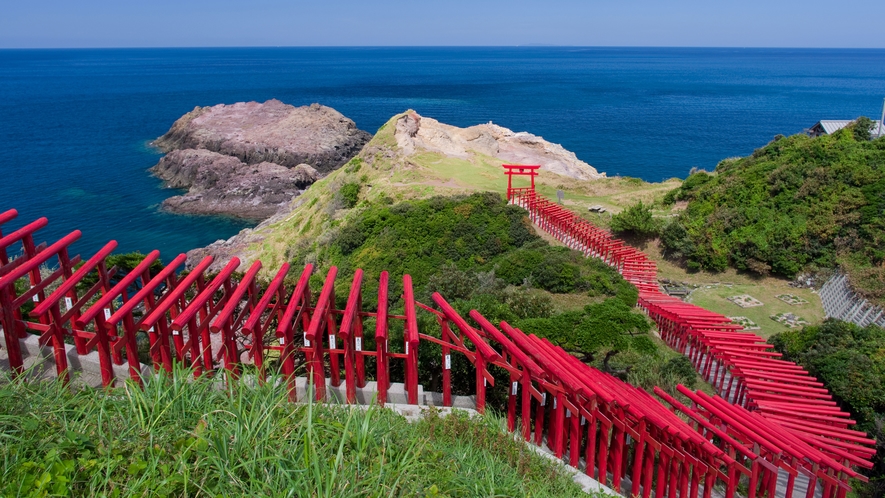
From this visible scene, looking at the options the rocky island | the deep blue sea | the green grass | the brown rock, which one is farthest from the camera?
the brown rock

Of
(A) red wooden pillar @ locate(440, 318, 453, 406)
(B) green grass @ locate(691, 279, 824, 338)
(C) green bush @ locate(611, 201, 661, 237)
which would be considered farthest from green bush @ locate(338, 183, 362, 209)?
A: (A) red wooden pillar @ locate(440, 318, 453, 406)

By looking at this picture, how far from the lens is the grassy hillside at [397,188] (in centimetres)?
3203

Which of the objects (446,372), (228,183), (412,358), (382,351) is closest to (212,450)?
(382,351)

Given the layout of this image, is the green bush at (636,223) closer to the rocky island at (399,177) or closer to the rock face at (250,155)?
the rocky island at (399,177)

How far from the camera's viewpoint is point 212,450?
→ 5047mm

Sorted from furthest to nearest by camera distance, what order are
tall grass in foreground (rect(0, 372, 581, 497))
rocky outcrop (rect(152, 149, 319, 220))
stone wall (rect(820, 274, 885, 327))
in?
rocky outcrop (rect(152, 149, 319, 220)), stone wall (rect(820, 274, 885, 327)), tall grass in foreground (rect(0, 372, 581, 497))

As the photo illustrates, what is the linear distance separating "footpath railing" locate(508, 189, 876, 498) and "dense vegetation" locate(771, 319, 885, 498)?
366 millimetres

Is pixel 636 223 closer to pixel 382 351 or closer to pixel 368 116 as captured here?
pixel 382 351

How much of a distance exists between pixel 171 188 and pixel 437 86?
101 meters

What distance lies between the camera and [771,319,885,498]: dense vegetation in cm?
1161

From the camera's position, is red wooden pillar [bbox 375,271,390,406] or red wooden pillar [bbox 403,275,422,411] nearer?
red wooden pillar [bbox 375,271,390,406]

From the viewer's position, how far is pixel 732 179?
27.8 meters

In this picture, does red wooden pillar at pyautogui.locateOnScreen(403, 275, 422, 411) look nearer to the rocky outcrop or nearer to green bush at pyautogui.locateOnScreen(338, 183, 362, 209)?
green bush at pyautogui.locateOnScreen(338, 183, 362, 209)

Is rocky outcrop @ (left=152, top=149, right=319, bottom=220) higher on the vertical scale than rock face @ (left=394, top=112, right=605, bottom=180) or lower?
lower
